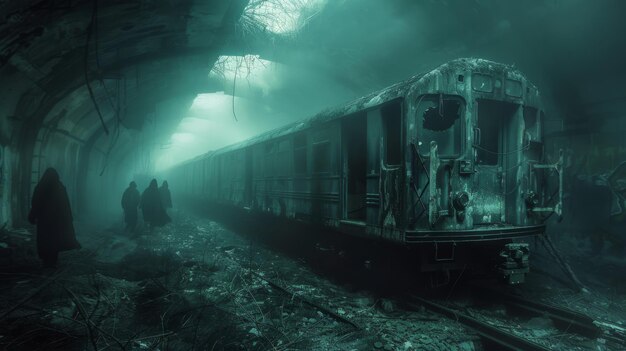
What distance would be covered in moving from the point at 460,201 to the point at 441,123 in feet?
3.75

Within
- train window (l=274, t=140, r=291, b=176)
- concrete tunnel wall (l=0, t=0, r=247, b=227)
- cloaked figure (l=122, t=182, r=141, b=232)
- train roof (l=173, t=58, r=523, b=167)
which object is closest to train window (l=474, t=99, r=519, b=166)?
train roof (l=173, t=58, r=523, b=167)

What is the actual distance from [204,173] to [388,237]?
1503cm

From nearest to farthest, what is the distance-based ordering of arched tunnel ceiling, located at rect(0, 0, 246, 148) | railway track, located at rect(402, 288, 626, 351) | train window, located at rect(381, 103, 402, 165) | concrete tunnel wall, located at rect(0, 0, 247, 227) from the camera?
railway track, located at rect(402, 288, 626, 351) → arched tunnel ceiling, located at rect(0, 0, 246, 148) → concrete tunnel wall, located at rect(0, 0, 247, 227) → train window, located at rect(381, 103, 402, 165)

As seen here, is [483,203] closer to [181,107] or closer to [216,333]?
[216,333]

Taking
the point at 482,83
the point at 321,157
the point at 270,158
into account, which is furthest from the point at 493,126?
the point at 270,158

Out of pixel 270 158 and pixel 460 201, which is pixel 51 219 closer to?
pixel 270 158

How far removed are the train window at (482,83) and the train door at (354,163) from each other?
70.7 inches

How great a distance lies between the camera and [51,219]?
669 cm

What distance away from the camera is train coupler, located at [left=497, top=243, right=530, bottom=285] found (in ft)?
17.2

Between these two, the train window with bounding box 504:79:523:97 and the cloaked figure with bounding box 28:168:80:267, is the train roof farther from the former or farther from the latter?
the cloaked figure with bounding box 28:168:80:267

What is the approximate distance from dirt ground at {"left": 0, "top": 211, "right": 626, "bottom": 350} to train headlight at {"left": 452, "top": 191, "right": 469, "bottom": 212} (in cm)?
149

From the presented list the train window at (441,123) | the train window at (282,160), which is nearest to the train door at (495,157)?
the train window at (441,123)

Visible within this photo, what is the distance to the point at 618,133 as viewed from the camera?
8172mm

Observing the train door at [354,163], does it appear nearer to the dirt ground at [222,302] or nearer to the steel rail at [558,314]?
the dirt ground at [222,302]
